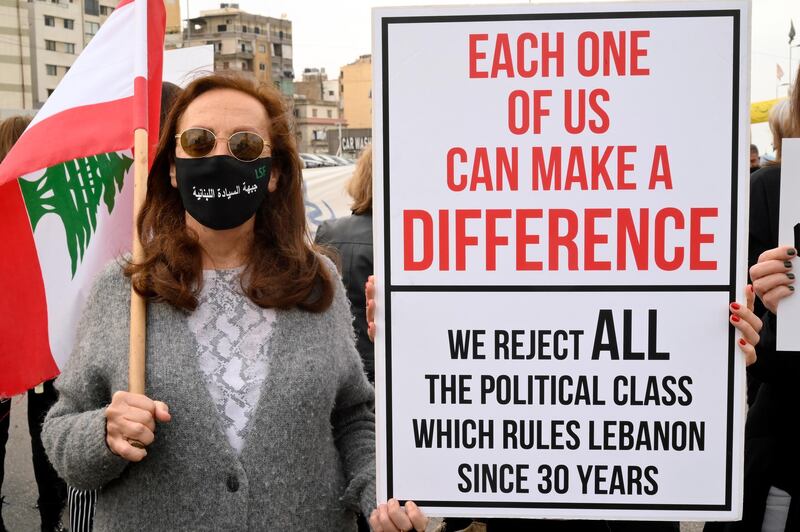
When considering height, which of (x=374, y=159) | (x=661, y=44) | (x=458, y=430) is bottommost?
(x=458, y=430)

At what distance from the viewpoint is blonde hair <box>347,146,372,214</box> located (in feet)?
13.0

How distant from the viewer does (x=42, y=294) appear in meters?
2.45

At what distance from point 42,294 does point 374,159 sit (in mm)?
1271

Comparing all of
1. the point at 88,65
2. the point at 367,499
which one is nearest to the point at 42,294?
the point at 88,65

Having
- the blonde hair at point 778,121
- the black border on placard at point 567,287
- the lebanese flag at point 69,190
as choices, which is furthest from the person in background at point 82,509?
the blonde hair at point 778,121

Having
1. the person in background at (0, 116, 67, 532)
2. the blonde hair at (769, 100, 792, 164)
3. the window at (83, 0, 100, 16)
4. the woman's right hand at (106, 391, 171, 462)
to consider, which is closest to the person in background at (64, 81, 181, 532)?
the woman's right hand at (106, 391, 171, 462)

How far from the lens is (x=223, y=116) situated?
2000mm

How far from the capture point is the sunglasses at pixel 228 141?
197 cm

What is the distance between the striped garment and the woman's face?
1135 mm

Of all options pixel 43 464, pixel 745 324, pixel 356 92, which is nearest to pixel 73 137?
pixel 745 324

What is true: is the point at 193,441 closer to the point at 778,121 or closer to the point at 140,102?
the point at 140,102

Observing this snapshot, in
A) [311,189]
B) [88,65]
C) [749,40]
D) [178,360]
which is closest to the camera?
[749,40]

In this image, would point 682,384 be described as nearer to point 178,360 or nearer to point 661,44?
point 661,44

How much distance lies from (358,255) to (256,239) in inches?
67.9
